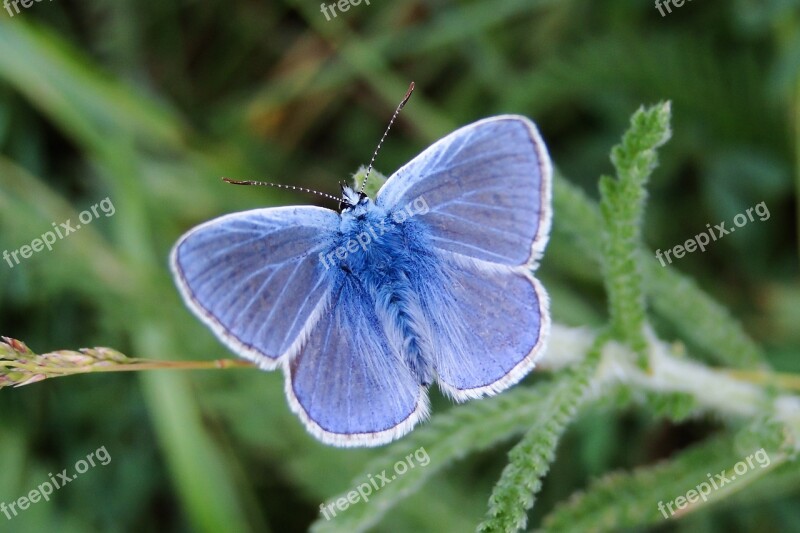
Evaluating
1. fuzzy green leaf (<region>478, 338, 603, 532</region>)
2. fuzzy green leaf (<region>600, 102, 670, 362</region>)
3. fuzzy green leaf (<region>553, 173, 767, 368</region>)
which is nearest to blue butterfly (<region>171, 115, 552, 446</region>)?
fuzzy green leaf (<region>478, 338, 603, 532</region>)

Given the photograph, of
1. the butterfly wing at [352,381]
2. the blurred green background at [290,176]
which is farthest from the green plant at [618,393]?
the blurred green background at [290,176]

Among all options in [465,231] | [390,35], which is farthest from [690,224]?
[465,231]

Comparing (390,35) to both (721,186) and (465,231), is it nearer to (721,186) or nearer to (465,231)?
(721,186)

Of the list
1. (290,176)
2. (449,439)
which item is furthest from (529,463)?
(290,176)

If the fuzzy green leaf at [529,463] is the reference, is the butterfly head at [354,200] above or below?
above

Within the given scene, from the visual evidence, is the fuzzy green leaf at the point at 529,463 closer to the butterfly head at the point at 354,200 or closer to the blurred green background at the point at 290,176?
the butterfly head at the point at 354,200

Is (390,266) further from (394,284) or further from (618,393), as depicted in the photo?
(618,393)
